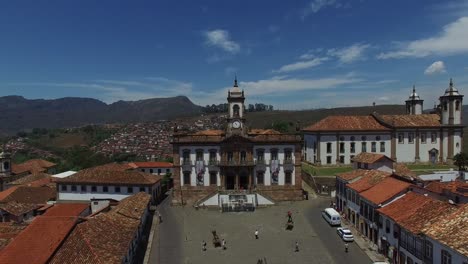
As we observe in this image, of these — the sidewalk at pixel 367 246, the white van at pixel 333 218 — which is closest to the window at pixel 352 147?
the white van at pixel 333 218

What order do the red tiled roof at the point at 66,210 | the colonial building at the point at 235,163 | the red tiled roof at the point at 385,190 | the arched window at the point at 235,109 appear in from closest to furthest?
1. the red tiled roof at the point at 385,190
2. the red tiled roof at the point at 66,210
3. the colonial building at the point at 235,163
4. the arched window at the point at 235,109

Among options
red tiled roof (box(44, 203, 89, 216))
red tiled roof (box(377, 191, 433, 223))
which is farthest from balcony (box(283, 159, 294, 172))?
red tiled roof (box(44, 203, 89, 216))

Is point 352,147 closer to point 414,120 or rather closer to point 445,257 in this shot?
point 414,120

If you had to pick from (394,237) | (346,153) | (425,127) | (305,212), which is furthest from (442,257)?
(425,127)

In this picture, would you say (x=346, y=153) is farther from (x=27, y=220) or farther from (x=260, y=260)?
(x=27, y=220)

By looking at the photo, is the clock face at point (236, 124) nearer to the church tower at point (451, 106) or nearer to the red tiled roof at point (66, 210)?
the red tiled roof at point (66, 210)

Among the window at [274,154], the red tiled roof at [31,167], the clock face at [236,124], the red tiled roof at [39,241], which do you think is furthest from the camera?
the red tiled roof at [31,167]
